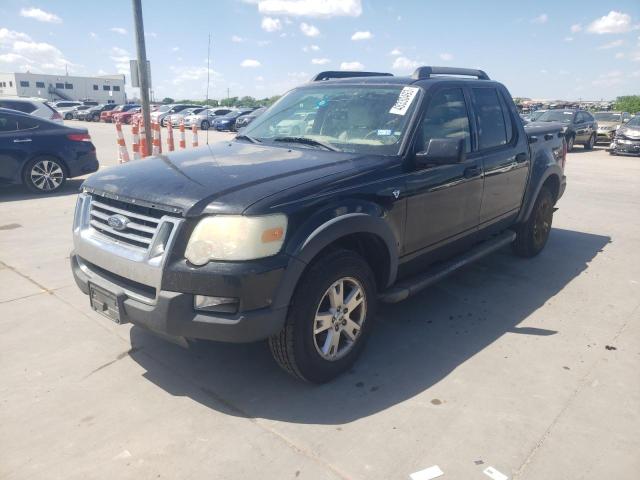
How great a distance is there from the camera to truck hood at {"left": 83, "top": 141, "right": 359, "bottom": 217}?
2.58m

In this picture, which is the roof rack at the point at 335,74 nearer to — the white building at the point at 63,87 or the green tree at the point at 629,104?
the green tree at the point at 629,104

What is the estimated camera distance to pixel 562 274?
5145mm

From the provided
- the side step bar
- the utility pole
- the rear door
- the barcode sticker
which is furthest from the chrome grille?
the utility pole

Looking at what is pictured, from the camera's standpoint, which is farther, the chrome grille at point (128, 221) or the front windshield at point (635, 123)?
the front windshield at point (635, 123)

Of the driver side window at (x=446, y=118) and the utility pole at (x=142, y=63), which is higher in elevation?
the utility pole at (x=142, y=63)

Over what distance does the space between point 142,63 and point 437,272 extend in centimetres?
857

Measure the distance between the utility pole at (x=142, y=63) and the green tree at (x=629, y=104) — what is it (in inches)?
1520

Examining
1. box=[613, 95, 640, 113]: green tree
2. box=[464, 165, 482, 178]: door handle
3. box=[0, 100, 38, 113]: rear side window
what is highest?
box=[613, 95, 640, 113]: green tree

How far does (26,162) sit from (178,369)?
263 inches

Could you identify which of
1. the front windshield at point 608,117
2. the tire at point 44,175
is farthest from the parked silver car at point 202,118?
the front windshield at point 608,117

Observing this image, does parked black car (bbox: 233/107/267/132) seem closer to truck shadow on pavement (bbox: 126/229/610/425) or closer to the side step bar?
the side step bar

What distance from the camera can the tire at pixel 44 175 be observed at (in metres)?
8.26

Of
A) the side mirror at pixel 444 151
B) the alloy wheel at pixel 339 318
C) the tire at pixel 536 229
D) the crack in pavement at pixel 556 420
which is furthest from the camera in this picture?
the tire at pixel 536 229

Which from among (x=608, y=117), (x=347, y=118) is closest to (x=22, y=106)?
(x=347, y=118)
